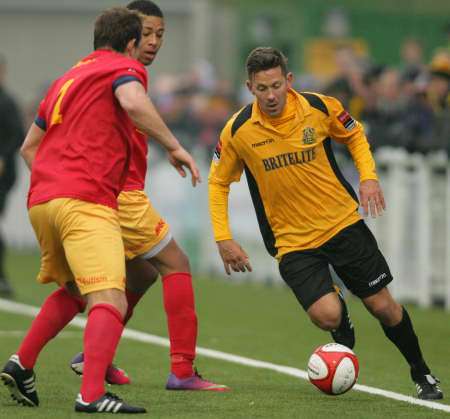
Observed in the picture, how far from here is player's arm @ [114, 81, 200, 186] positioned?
26.4 feet

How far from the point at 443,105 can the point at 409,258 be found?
5.05 ft

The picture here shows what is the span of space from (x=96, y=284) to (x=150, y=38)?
2.01 m

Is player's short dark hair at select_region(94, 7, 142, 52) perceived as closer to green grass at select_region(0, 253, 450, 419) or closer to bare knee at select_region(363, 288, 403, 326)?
green grass at select_region(0, 253, 450, 419)

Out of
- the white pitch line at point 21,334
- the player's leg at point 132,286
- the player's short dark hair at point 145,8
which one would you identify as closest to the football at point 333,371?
the player's leg at point 132,286

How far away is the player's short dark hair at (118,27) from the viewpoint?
832 cm

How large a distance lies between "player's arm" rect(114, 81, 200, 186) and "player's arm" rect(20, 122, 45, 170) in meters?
0.67

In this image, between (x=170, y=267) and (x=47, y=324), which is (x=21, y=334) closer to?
(x=170, y=267)

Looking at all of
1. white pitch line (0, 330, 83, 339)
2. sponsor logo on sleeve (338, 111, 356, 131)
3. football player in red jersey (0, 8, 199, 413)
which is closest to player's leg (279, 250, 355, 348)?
sponsor logo on sleeve (338, 111, 356, 131)

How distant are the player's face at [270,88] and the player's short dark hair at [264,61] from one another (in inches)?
0.9

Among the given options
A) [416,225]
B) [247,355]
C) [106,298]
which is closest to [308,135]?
[106,298]

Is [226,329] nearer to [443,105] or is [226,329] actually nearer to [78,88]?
[443,105]

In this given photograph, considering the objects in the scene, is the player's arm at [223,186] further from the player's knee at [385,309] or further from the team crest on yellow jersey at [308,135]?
the player's knee at [385,309]

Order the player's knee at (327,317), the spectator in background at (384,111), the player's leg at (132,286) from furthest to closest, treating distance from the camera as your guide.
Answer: the spectator in background at (384,111), the player's leg at (132,286), the player's knee at (327,317)

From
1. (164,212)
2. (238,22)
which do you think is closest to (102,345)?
(164,212)
